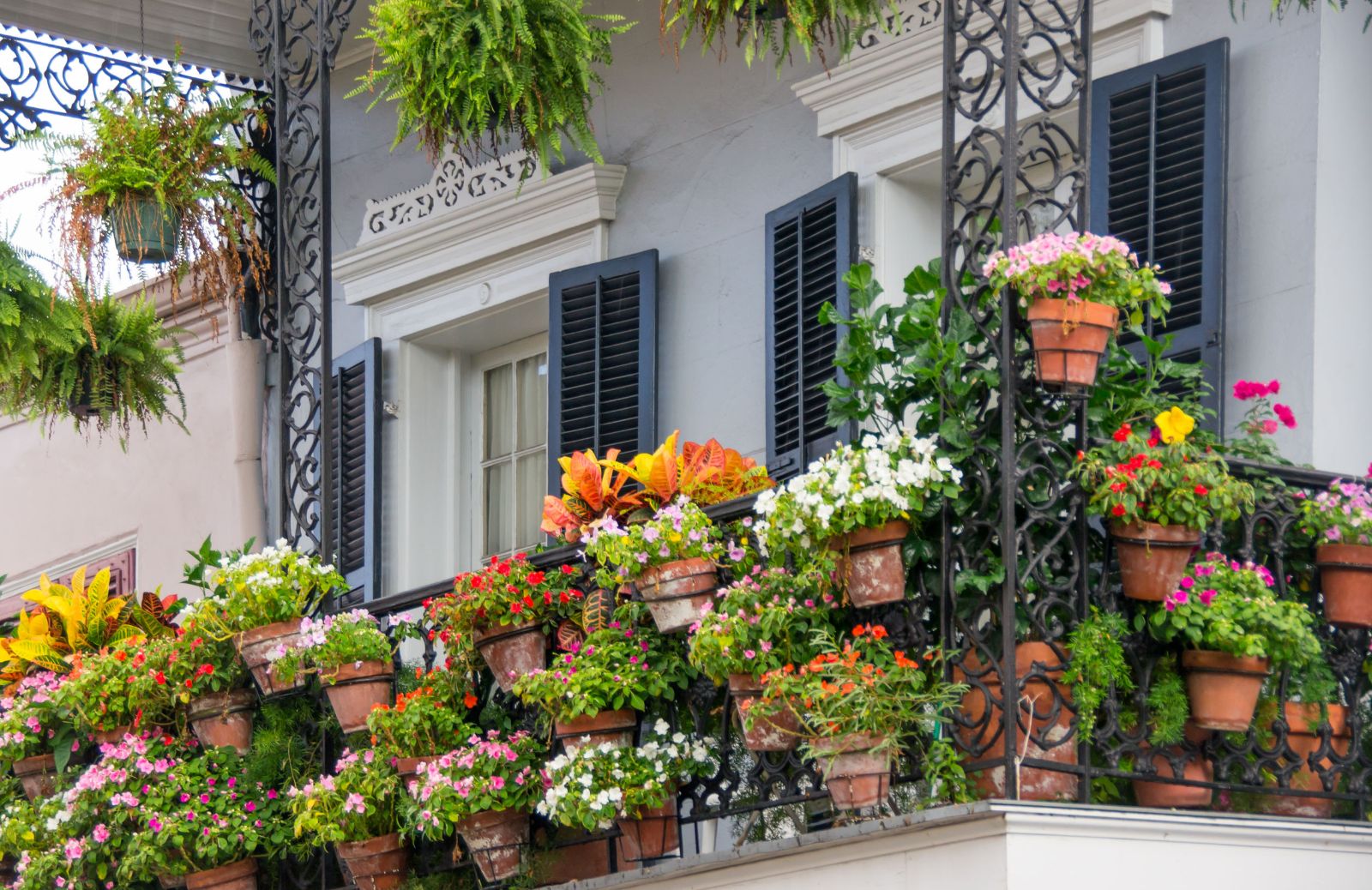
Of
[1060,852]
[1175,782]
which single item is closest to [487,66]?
[1175,782]

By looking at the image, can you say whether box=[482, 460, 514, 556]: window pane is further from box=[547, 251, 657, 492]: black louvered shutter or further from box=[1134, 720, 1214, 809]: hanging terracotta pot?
box=[1134, 720, 1214, 809]: hanging terracotta pot

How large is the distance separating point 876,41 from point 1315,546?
2.95 m

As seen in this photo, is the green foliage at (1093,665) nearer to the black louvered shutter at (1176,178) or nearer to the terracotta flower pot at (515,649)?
the black louvered shutter at (1176,178)

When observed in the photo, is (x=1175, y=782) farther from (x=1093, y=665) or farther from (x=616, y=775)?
(x=616, y=775)

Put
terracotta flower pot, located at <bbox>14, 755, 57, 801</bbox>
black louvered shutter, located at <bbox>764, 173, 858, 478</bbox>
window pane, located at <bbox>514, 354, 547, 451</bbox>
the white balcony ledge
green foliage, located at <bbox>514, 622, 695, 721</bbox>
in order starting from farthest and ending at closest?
window pane, located at <bbox>514, 354, 547, 451</bbox>, terracotta flower pot, located at <bbox>14, 755, 57, 801</bbox>, black louvered shutter, located at <bbox>764, 173, 858, 478</bbox>, green foliage, located at <bbox>514, 622, 695, 721</bbox>, the white balcony ledge

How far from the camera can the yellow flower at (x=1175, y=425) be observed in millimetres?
6098

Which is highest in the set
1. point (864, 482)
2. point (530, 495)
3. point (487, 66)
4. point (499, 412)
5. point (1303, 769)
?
point (487, 66)

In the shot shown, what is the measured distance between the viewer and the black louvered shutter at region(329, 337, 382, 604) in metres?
10.2

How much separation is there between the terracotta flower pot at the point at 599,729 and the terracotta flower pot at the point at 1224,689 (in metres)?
1.77

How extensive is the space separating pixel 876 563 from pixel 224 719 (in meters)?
3.12

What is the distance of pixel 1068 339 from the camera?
6.03 m

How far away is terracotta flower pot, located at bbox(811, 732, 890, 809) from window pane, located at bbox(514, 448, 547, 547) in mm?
4009

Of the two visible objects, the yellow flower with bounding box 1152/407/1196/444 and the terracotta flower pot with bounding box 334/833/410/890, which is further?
the terracotta flower pot with bounding box 334/833/410/890

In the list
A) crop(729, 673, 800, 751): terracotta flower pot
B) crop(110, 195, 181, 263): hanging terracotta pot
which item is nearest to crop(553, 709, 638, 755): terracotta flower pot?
crop(729, 673, 800, 751): terracotta flower pot
